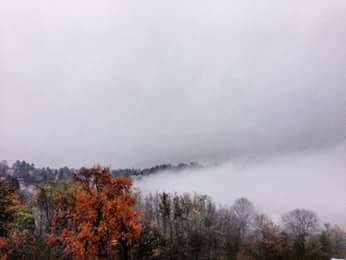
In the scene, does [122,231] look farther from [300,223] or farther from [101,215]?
[300,223]

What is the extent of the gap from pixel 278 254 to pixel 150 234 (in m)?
31.8

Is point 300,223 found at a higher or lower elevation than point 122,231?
lower

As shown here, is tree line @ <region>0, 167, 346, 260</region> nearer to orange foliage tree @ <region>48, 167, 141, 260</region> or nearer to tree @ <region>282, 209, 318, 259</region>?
orange foliage tree @ <region>48, 167, 141, 260</region>

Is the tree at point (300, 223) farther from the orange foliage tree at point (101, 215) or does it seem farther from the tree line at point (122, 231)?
the orange foliage tree at point (101, 215)

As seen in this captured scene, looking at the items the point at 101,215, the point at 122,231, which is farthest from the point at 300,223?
the point at 101,215

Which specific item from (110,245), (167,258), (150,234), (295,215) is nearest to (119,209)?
(110,245)

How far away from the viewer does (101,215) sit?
31.9 meters

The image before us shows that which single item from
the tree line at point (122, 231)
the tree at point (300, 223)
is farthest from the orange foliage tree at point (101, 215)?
the tree at point (300, 223)

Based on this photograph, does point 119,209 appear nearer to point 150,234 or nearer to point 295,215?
point 150,234

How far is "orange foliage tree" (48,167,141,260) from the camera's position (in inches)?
1235

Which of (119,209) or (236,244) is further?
(236,244)

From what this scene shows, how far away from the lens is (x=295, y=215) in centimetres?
11794

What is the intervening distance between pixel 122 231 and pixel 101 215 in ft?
6.48

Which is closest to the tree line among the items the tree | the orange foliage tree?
the orange foliage tree
